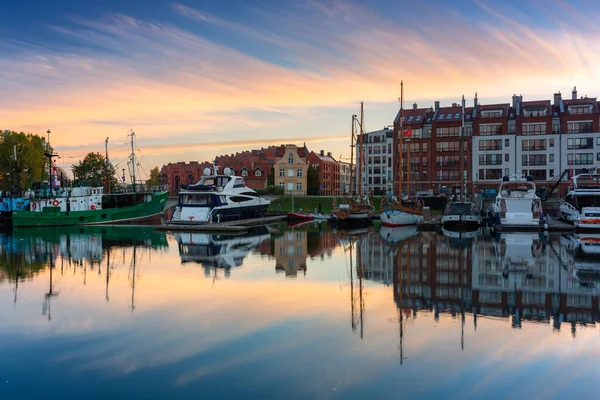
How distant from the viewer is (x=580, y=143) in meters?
82.9

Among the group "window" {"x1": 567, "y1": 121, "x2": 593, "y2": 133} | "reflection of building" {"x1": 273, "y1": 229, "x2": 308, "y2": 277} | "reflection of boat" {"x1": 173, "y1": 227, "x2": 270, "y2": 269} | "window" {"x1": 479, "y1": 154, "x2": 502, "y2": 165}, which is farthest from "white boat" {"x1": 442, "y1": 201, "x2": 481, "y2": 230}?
"window" {"x1": 567, "y1": 121, "x2": 593, "y2": 133}

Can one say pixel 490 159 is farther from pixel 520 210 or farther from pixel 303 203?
pixel 520 210

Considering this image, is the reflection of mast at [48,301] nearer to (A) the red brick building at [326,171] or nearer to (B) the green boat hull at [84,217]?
(B) the green boat hull at [84,217]

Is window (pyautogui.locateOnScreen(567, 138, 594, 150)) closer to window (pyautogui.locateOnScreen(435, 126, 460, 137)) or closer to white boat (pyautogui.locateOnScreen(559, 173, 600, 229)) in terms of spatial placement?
window (pyautogui.locateOnScreen(435, 126, 460, 137))

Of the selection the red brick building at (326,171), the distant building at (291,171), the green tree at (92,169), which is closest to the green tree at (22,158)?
the green tree at (92,169)

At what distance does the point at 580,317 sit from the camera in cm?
1566

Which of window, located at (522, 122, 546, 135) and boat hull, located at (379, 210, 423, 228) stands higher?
window, located at (522, 122, 546, 135)

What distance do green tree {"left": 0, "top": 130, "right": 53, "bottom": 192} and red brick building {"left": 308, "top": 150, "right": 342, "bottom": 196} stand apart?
59.2m

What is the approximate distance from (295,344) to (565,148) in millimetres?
83284

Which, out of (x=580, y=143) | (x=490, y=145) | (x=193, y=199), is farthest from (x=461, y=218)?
(x=580, y=143)

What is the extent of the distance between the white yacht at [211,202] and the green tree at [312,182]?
173 ft

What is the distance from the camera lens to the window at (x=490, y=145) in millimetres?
87938

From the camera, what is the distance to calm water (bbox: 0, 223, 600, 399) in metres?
10.6

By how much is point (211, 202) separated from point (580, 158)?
62210 mm
